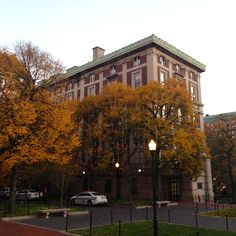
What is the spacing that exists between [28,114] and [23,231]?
857 cm

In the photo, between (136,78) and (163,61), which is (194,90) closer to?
(163,61)

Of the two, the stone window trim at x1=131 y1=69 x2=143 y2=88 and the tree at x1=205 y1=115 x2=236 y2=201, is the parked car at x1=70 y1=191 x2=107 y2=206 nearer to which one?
the stone window trim at x1=131 y1=69 x2=143 y2=88

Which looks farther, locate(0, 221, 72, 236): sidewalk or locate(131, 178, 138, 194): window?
locate(131, 178, 138, 194): window

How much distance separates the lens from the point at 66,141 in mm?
26219

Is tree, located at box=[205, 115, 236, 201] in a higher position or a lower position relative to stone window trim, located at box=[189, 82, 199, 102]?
lower

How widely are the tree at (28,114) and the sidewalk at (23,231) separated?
5432 mm

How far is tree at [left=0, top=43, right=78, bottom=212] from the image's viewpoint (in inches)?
888

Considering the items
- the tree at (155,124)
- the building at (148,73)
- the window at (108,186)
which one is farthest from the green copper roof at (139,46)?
the window at (108,186)

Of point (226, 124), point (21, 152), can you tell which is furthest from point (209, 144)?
point (21, 152)

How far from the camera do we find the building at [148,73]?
4284cm

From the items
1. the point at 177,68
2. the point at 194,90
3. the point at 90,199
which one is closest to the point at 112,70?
the point at 177,68

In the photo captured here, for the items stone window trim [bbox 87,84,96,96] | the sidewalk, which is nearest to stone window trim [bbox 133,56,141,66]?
stone window trim [bbox 87,84,96,96]

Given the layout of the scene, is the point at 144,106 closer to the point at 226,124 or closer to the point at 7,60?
the point at 7,60

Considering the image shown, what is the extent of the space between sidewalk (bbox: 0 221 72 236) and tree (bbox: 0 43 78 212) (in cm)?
543
